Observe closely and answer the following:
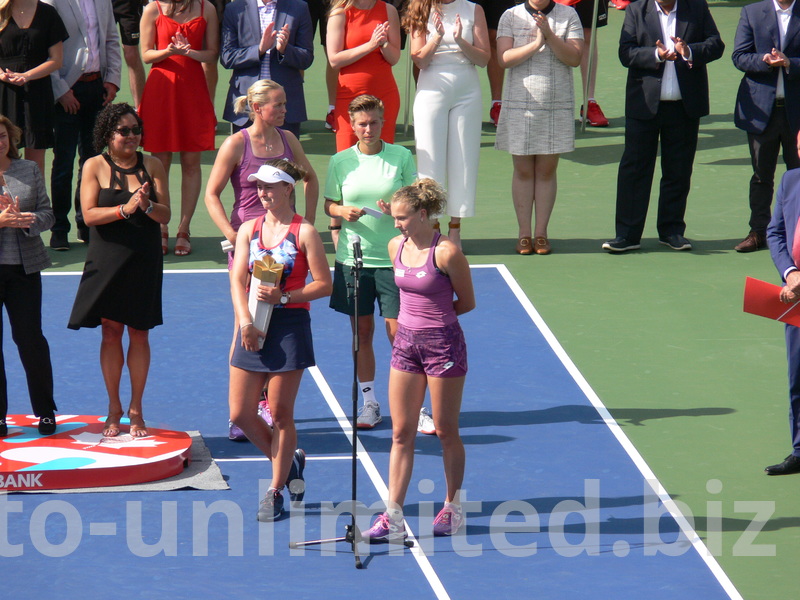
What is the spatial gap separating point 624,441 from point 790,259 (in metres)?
1.62

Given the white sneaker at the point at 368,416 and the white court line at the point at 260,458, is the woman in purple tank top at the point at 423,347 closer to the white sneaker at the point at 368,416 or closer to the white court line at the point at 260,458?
the white court line at the point at 260,458

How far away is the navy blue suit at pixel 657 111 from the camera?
12180 millimetres

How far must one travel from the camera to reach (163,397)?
9516mm

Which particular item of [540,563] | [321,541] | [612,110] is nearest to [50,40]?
[321,541]

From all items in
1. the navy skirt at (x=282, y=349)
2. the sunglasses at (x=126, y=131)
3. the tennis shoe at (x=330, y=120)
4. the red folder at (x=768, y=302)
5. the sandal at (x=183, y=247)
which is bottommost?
the sandal at (x=183, y=247)

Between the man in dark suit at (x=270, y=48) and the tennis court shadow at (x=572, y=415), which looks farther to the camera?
the man in dark suit at (x=270, y=48)

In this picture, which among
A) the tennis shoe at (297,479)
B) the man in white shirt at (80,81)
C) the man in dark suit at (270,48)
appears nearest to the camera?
the tennis shoe at (297,479)

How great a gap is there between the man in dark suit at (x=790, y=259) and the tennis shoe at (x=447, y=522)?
2.10 metres

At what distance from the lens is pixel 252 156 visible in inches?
334

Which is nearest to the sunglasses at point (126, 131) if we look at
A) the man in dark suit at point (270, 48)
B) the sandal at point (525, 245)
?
the man in dark suit at point (270, 48)

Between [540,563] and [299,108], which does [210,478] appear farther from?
[299,108]

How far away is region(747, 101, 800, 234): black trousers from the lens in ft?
40.2

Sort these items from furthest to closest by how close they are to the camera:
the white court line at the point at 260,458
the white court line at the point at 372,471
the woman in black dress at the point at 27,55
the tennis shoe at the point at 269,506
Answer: the woman in black dress at the point at 27,55, the white court line at the point at 260,458, the tennis shoe at the point at 269,506, the white court line at the point at 372,471

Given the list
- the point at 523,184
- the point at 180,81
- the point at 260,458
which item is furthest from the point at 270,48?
the point at 260,458
